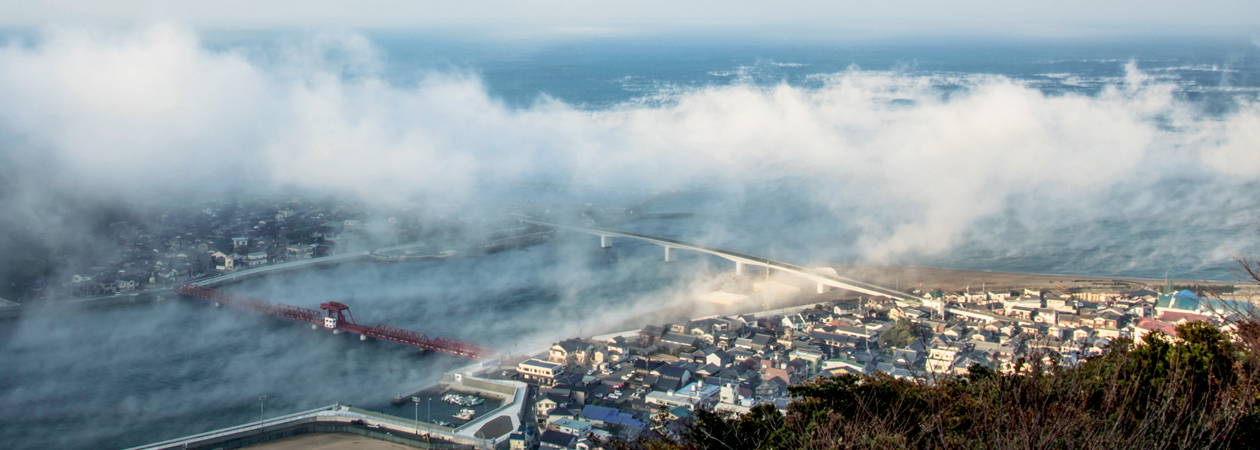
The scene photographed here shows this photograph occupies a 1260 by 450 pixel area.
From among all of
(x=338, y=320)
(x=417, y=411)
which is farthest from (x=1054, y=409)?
(x=338, y=320)

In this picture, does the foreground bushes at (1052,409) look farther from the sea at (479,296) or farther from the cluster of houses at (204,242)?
the cluster of houses at (204,242)

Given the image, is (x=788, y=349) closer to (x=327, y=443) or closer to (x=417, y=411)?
(x=417, y=411)

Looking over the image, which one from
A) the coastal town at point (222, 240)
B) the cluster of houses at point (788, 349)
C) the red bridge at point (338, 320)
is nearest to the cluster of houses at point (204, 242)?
the coastal town at point (222, 240)

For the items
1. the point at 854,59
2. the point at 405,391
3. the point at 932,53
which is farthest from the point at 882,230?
the point at 932,53

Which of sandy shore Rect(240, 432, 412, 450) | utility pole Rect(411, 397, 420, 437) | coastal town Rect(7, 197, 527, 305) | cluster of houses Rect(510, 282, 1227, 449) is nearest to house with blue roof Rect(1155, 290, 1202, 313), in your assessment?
cluster of houses Rect(510, 282, 1227, 449)

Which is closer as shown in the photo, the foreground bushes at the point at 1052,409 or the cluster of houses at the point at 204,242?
the foreground bushes at the point at 1052,409

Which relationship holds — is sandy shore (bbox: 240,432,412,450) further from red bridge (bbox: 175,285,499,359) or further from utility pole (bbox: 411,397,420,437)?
red bridge (bbox: 175,285,499,359)
